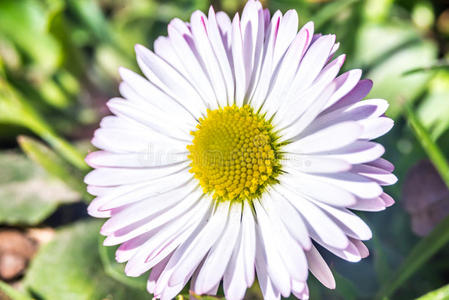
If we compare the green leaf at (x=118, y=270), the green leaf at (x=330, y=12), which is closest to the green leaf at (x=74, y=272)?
the green leaf at (x=118, y=270)

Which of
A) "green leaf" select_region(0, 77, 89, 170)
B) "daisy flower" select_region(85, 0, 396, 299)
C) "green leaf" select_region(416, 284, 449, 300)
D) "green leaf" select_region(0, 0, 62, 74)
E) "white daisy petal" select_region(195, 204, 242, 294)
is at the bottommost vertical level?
"green leaf" select_region(416, 284, 449, 300)

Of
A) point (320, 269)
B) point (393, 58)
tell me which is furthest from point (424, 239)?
point (393, 58)

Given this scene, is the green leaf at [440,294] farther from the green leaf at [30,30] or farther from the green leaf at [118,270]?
the green leaf at [30,30]

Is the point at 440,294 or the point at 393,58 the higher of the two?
the point at 393,58

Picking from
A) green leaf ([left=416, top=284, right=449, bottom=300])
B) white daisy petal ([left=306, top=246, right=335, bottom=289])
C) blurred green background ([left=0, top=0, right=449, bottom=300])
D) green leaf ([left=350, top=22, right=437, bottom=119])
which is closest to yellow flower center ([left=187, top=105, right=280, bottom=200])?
white daisy petal ([left=306, top=246, right=335, bottom=289])

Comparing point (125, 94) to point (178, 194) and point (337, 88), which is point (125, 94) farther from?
point (337, 88)

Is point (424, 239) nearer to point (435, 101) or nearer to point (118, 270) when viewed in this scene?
point (435, 101)

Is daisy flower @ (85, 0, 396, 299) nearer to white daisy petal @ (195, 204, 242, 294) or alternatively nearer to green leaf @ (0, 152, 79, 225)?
white daisy petal @ (195, 204, 242, 294)
